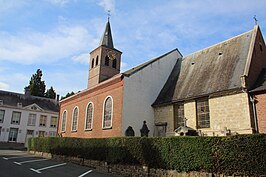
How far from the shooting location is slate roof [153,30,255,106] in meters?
14.3

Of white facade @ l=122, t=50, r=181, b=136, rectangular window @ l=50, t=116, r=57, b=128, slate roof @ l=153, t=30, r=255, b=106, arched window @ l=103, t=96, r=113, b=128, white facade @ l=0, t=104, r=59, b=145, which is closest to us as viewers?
slate roof @ l=153, t=30, r=255, b=106

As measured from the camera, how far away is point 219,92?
45.3 ft

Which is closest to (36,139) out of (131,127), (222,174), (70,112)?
(70,112)

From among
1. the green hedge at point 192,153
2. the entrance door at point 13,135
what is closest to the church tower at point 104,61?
the green hedge at point 192,153

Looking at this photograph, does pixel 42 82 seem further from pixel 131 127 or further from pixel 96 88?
pixel 131 127

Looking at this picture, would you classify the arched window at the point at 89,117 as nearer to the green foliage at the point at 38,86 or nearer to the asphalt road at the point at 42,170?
the asphalt road at the point at 42,170

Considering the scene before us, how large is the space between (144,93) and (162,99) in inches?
59.5

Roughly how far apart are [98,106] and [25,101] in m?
25.4

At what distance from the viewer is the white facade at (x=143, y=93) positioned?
16.8 m

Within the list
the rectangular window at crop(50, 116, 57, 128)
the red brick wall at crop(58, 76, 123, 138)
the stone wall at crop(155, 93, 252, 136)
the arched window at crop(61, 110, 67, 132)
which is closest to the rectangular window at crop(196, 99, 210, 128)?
the stone wall at crop(155, 93, 252, 136)

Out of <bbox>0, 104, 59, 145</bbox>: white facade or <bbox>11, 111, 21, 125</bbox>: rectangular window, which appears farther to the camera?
<bbox>11, 111, 21, 125</bbox>: rectangular window

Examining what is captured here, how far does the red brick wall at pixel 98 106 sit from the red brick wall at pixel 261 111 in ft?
28.6

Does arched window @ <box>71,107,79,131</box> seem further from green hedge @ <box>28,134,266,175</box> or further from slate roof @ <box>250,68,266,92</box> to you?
slate roof @ <box>250,68,266,92</box>

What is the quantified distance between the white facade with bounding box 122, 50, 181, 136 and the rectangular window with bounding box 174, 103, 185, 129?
7.07 ft
